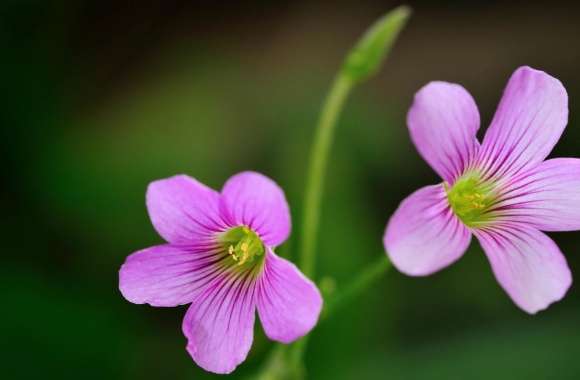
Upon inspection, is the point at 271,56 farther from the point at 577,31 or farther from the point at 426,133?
the point at 426,133

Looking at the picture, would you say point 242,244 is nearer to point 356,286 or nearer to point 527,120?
point 356,286

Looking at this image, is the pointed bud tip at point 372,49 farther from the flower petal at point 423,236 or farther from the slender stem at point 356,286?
the flower petal at point 423,236

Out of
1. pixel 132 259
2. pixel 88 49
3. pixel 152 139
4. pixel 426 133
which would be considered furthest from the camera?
pixel 88 49

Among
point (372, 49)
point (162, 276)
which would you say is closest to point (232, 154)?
point (372, 49)

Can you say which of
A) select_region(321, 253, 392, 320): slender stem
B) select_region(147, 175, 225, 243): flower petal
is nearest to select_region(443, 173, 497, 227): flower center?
select_region(321, 253, 392, 320): slender stem

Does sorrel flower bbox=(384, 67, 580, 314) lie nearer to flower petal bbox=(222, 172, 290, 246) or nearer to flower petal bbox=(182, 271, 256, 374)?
flower petal bbox=(222, 172, 290, 246)

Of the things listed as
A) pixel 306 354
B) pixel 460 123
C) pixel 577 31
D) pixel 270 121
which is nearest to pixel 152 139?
pixel 270 121
